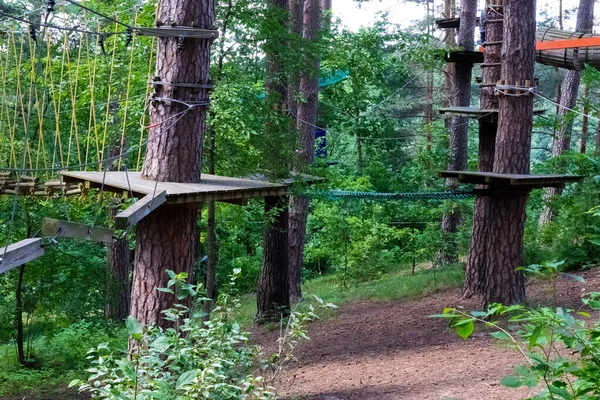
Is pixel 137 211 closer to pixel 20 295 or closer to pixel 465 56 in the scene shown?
pixel 20 295

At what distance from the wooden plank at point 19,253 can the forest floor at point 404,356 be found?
6.13 feet

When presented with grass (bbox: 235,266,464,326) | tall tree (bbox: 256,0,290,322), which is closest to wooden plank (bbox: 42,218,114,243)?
tall tree (bbox: 256,0,290,322)

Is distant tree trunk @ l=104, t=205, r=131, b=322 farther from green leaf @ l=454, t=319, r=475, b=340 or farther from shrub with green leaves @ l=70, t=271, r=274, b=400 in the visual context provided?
green leaf @ l=454, t=319, r=475, b=340

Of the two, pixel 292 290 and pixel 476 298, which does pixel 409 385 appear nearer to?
pixel 476 298

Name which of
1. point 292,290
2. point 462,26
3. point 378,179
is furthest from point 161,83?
point 378,179

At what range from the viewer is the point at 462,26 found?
36.7 ft

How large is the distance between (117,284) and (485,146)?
13.8 feet

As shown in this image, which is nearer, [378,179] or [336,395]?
[336,395]

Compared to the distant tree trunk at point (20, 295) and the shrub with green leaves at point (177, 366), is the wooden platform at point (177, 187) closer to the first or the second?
the shrub with green leaves at point (177, 366)

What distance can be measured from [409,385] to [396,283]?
198 inches

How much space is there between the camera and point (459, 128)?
11.7 metres

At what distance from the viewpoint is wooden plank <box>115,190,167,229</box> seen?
144 inches

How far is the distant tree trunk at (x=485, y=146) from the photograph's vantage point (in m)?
6.89

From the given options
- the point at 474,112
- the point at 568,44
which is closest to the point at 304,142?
the point at 474,112
